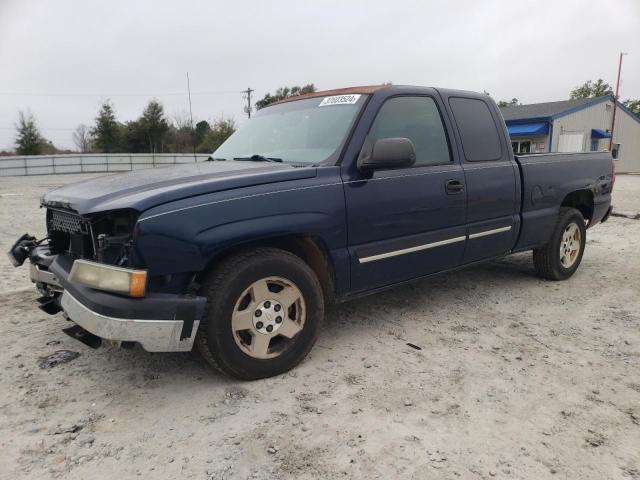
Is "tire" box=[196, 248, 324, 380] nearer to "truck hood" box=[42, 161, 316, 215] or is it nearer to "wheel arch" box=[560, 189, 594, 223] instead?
"truck hood" box=[42, 161, 316, 215]

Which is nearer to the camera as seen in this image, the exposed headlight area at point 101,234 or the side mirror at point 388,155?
the exposed headlight area at point 101,234

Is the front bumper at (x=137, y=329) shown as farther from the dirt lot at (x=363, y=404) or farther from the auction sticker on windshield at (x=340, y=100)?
the auction sticker on windshield at (x=340, y=100)

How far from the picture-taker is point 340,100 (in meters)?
3.66

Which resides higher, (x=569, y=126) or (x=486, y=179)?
(x=569, y=126)

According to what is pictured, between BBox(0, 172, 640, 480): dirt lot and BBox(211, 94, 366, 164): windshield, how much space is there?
1.44m

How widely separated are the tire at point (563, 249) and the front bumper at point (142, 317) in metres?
3.88

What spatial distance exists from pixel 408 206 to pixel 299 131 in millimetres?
1036

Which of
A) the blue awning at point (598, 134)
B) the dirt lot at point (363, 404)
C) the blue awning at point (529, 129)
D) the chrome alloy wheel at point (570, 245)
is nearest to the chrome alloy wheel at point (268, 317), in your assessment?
the dirt lot at point (363, 404)

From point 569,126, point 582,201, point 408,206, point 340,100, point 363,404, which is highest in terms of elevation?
point 569,126

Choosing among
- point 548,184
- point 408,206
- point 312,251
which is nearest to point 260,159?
point 312,251

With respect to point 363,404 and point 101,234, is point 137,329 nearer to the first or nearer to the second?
point 101,234

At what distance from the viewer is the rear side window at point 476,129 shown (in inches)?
162

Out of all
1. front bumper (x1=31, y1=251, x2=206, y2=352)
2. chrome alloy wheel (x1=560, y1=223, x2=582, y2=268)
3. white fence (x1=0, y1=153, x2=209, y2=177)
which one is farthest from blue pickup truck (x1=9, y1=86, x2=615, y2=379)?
white fence (x1=0, y1=153, x2=209, y2=177)

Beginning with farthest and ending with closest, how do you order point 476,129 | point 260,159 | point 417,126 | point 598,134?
point 598,134 → point 476,129 → point 417,126 → point 260,159
